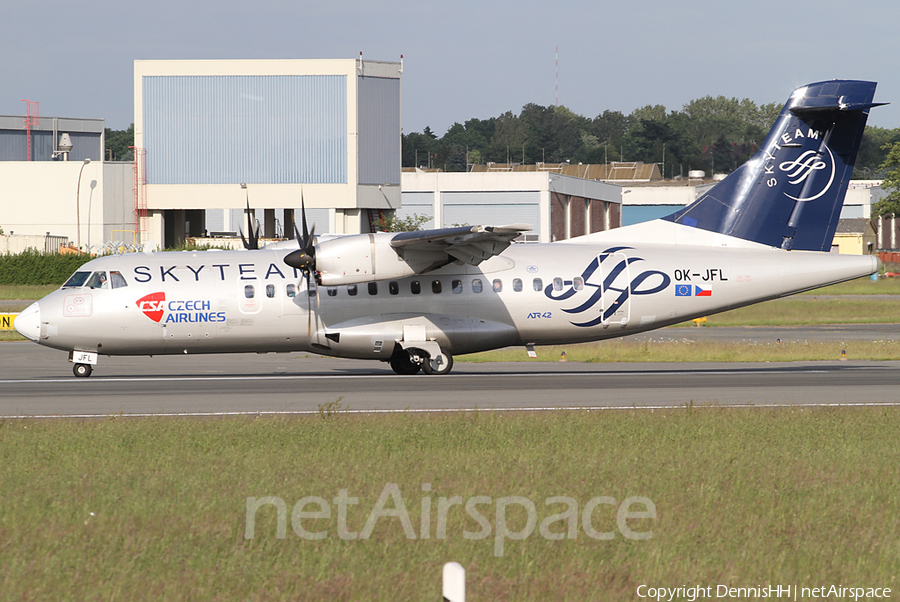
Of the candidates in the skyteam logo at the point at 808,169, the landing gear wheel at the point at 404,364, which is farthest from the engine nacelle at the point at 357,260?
the skyteam logo at the point at 808,169

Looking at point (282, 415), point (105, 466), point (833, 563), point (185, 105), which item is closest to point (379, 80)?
point (185, 105)

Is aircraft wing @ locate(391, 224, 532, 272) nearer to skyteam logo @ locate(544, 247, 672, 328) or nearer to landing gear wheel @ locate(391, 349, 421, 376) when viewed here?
skyteam logo @ locate(544, 247, 672, 328)

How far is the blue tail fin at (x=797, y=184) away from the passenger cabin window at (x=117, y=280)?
50.8 feet

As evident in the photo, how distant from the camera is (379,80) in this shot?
69.0 m

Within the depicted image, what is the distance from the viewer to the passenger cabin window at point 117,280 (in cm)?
2404

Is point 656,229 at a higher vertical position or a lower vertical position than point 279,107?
lower

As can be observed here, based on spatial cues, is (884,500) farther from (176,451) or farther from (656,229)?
(656,229)

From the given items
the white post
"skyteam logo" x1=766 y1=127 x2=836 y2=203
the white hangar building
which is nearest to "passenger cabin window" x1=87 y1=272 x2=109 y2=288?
"skyteam logo" x1=766 y1=127 x2=836 y2=203

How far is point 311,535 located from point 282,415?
8.27 meters

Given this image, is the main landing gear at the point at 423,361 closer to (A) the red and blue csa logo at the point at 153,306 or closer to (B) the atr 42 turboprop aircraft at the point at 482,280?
(B) the atr 42 turboprop aircraft at the point at 482,280

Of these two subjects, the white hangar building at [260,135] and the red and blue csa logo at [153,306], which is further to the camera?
the white hangar building at [260,135]

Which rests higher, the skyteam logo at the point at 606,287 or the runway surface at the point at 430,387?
the skyteam logo at the point at 606,287

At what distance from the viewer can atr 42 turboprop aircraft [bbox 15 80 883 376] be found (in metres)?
23.8

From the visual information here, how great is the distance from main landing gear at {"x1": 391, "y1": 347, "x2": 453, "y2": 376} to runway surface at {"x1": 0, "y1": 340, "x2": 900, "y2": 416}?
1.42 feet
